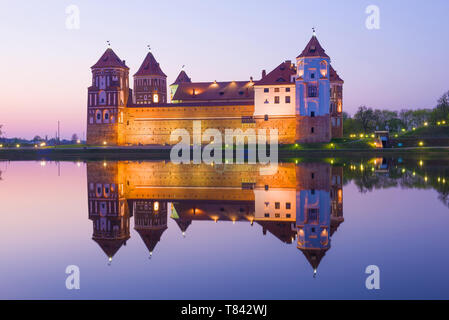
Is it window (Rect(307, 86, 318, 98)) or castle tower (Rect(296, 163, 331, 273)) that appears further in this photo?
window (Rect(307, 86, 318, 98))

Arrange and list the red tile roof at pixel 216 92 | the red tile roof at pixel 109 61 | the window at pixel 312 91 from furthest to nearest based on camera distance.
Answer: the red tile roof at pixel 216 92 → the red tile roof at pixel 109 61 → the window at pixel 312 91

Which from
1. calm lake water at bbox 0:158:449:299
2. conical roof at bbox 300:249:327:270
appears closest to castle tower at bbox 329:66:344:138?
calm lake water at bbox 0:158:449:299

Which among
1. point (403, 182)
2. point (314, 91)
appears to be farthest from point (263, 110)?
point (403, 182)

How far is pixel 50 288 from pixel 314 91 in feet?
187

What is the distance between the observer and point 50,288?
6562 millimetres

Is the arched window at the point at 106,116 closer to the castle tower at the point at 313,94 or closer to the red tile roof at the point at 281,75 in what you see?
the red tile roof at the point at 281,75

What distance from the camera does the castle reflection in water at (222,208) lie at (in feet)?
32.1

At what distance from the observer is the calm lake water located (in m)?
6.44

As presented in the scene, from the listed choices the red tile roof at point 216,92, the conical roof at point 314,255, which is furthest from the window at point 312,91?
the conical roof at point 314,255

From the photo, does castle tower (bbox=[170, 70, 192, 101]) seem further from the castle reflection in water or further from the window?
the castle reflection in water

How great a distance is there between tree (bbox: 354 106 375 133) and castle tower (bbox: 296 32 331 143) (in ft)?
129

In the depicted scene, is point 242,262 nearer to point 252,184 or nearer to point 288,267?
point 288,267

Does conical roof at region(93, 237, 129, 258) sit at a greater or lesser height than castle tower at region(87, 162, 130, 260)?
lesser
